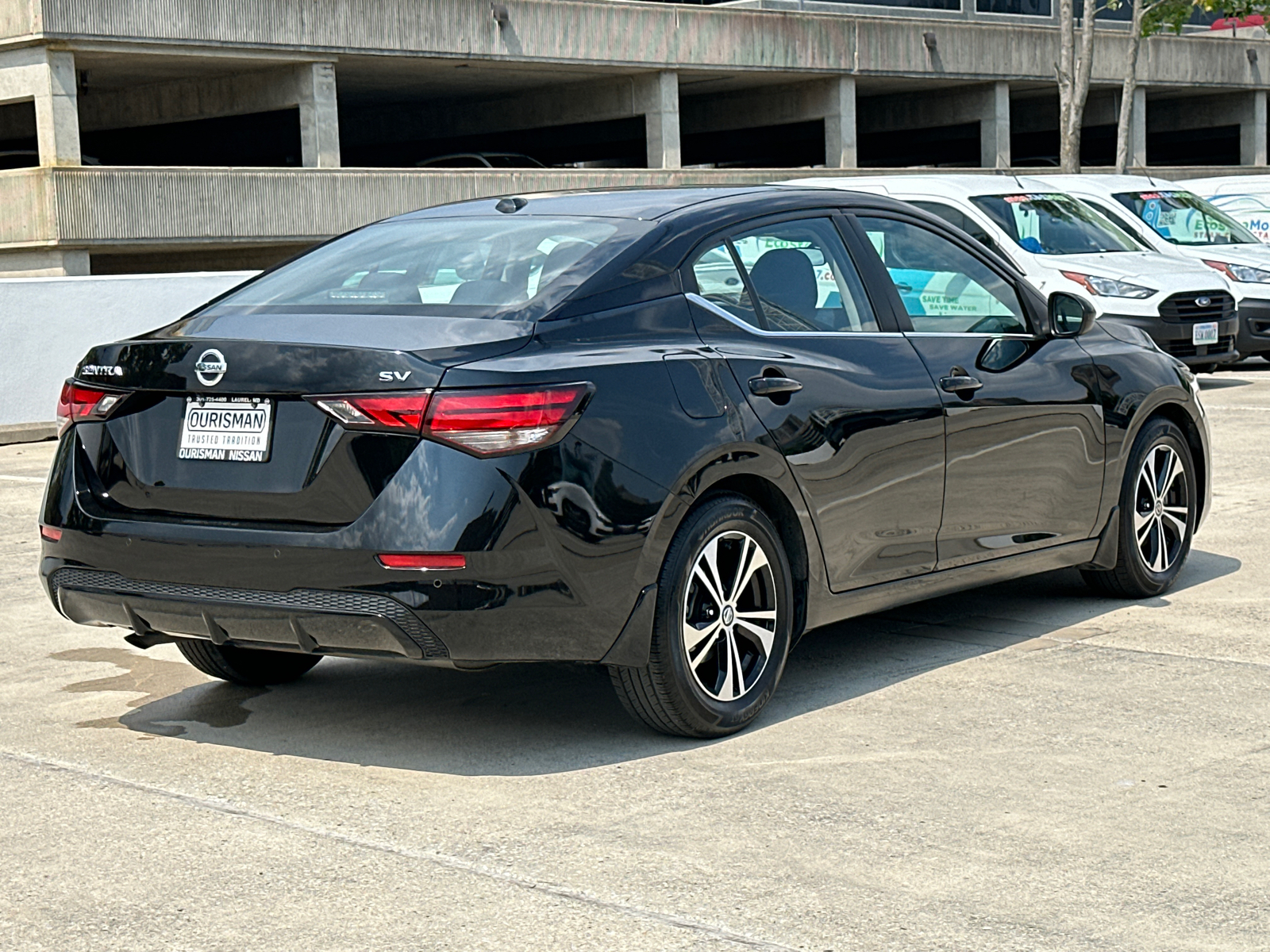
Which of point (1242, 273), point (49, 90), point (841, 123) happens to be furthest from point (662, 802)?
point (841, 123)

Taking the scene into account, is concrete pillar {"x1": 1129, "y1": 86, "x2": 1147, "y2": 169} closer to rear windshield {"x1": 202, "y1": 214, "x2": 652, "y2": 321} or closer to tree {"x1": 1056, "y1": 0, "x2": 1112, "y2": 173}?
tree {"x1": 1056, "y1": 0, "x2": 1112, "y2": 173}

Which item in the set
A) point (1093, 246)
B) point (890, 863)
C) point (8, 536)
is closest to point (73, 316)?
point (8, 536)

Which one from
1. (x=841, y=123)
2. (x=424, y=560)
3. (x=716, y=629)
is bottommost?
(x=716, y=629)

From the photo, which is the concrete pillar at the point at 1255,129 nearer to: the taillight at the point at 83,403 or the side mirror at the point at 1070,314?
the side mirror at the point at 1070,314

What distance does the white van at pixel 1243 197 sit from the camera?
70.9 ft

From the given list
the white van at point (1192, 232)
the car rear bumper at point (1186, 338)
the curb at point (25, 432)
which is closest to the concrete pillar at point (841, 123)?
the white van at point (1192, 232)

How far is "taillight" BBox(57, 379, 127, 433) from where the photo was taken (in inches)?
203

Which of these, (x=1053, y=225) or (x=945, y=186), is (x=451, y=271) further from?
(x=1053, y=225)

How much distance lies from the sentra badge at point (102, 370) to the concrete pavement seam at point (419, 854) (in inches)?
43.0

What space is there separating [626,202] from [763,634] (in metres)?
1.45

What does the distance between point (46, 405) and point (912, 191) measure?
763 cm

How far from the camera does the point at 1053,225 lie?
1670cm

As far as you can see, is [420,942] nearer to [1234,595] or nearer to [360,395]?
[360,395]

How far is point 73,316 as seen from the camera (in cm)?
1512
